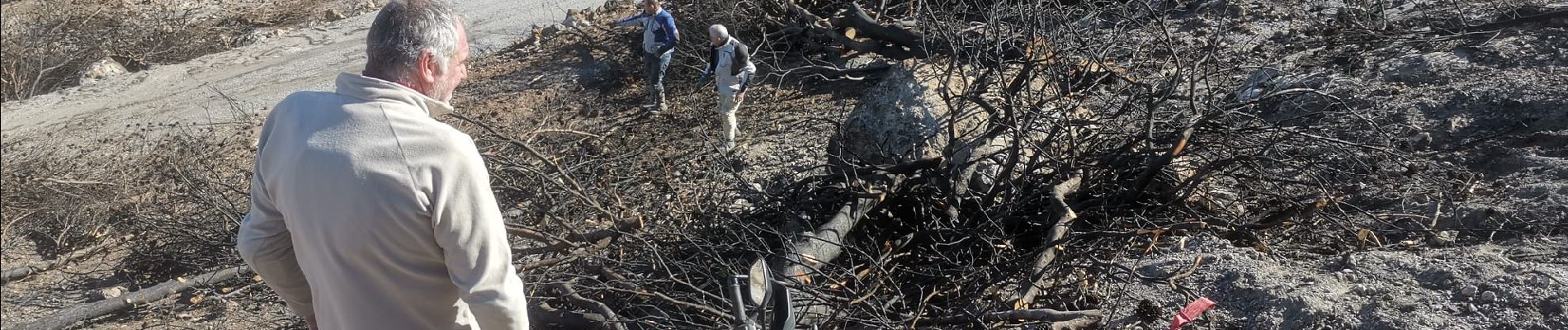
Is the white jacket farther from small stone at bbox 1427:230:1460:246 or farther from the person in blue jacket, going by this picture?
small stone at bbox 1427:230:1460:246

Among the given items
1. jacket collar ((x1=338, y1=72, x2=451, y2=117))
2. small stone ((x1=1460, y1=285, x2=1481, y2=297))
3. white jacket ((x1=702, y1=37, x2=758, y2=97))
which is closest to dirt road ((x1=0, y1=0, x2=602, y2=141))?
white jacket ((x1=702, y1=37, x2=758, y2=97))

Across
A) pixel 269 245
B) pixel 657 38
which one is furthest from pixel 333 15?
pixel 269 245

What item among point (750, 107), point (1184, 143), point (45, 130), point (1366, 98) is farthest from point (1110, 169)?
point (45, 130)

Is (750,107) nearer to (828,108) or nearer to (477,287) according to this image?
(828,108)

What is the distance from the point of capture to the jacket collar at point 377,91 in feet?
6.27

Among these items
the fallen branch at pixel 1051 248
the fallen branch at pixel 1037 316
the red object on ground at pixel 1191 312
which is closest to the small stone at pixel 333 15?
the fallen branch at pixel 1051 248

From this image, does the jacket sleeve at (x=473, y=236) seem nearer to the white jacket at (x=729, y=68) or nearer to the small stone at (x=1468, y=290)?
the small stone at (x=1468, y=290)

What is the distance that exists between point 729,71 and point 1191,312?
14.6 ft

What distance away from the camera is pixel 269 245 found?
2168 mm

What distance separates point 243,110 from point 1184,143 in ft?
31.3

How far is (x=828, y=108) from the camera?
8320 millimetres

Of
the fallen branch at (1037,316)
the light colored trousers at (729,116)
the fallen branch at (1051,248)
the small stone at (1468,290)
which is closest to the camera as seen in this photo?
the small stone at (1468,290)

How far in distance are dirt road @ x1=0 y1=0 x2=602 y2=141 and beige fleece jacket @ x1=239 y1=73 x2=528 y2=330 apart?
9.58 m

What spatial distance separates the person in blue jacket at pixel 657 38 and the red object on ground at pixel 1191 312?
588 centimetres
